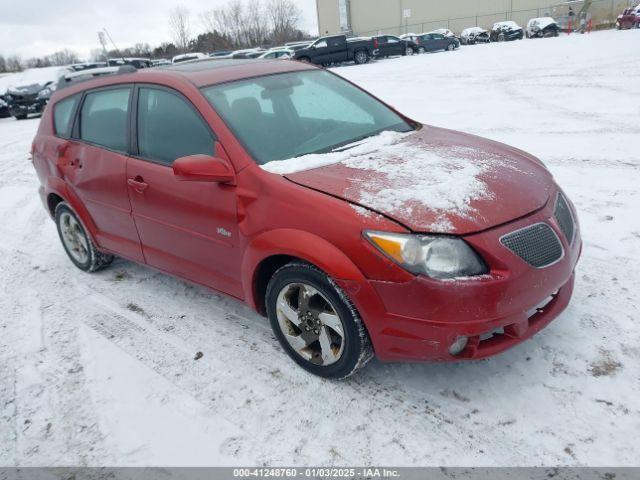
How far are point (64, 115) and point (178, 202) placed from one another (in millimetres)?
2065

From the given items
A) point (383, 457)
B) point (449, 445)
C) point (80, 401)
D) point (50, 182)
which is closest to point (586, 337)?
point (449, 445)

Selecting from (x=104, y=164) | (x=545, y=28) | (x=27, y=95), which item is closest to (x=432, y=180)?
(x=104, y=164)

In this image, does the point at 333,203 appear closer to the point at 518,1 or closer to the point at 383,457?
the point at 383,457

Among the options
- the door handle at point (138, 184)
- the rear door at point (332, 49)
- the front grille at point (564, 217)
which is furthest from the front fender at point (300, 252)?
the rear door at point (332, 49)

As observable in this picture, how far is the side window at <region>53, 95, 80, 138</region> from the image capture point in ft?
14.6

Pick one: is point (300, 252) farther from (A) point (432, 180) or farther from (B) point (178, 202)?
(B) point (178, 202)

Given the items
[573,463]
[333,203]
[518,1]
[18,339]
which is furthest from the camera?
[518,1]

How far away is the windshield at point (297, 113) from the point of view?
3.15 meters

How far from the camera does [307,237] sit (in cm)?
261

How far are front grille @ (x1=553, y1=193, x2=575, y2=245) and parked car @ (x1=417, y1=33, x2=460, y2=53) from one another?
2915 centimetres

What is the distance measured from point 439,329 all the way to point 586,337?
120cm

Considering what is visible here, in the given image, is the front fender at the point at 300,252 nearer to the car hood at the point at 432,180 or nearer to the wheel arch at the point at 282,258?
the wheel arch at the point at 282,258

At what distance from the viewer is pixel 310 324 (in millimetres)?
2848

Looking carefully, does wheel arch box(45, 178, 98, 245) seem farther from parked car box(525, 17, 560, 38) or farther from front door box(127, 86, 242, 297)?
parked car box(525, 17, 560, 38)
